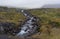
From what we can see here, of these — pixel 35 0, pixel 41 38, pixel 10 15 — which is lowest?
pixel 41 38

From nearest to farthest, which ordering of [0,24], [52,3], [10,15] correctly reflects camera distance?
1. [0,24]
2. [10,15]
3. [52,3]

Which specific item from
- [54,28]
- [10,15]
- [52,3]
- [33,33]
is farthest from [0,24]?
[52,3]

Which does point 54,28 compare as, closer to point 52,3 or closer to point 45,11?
point 45,11

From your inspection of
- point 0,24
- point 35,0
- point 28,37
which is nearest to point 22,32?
point 28,37

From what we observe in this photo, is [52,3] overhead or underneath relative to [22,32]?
overhead

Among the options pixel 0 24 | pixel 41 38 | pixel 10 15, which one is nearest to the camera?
pixel 41 38

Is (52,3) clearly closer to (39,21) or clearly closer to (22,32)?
(39,21)

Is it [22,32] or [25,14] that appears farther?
[25,14]
